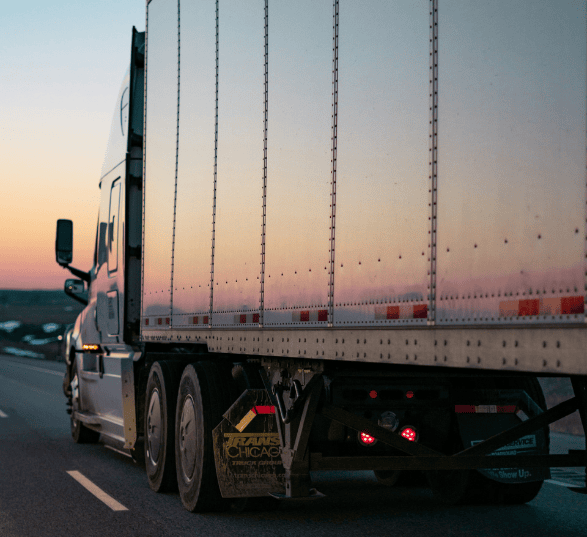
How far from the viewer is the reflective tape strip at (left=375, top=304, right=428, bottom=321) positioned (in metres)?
4.43

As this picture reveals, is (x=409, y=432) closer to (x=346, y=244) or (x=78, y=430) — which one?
(x=346, y=244)

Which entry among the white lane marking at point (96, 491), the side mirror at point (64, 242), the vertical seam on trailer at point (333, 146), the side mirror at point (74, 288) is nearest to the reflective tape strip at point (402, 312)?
the vertical seam on trailer at point (333, 146)

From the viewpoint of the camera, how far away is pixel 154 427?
28.9 feet

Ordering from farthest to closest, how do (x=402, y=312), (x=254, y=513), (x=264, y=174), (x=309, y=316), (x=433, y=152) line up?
1. (x=254, y=513)
2. (x=264, y=174)
3. (x=309, y=316)
4. (x=402, y=312)
5. (x=433, y=152)

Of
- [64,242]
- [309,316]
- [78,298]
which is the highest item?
[64,242]

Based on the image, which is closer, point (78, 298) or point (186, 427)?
point (186, 427)

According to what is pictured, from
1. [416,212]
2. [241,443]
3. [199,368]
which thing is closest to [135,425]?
[199,368]

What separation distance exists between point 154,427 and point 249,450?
6.44 ft

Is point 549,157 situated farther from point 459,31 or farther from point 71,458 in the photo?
Answer: point 71,458

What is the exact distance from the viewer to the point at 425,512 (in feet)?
25.4

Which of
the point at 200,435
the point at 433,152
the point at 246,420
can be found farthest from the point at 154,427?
the point at 433,152

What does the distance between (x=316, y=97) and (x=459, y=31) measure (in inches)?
60.6

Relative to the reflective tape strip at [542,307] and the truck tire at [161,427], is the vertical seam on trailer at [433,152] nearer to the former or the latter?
the reflective tape strip at [542,307]

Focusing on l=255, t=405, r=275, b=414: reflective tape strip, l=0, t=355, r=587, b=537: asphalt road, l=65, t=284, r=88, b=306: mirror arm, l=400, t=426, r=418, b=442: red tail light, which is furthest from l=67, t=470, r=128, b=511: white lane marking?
l=65, t=284, r=88, b=306: mirror arm
